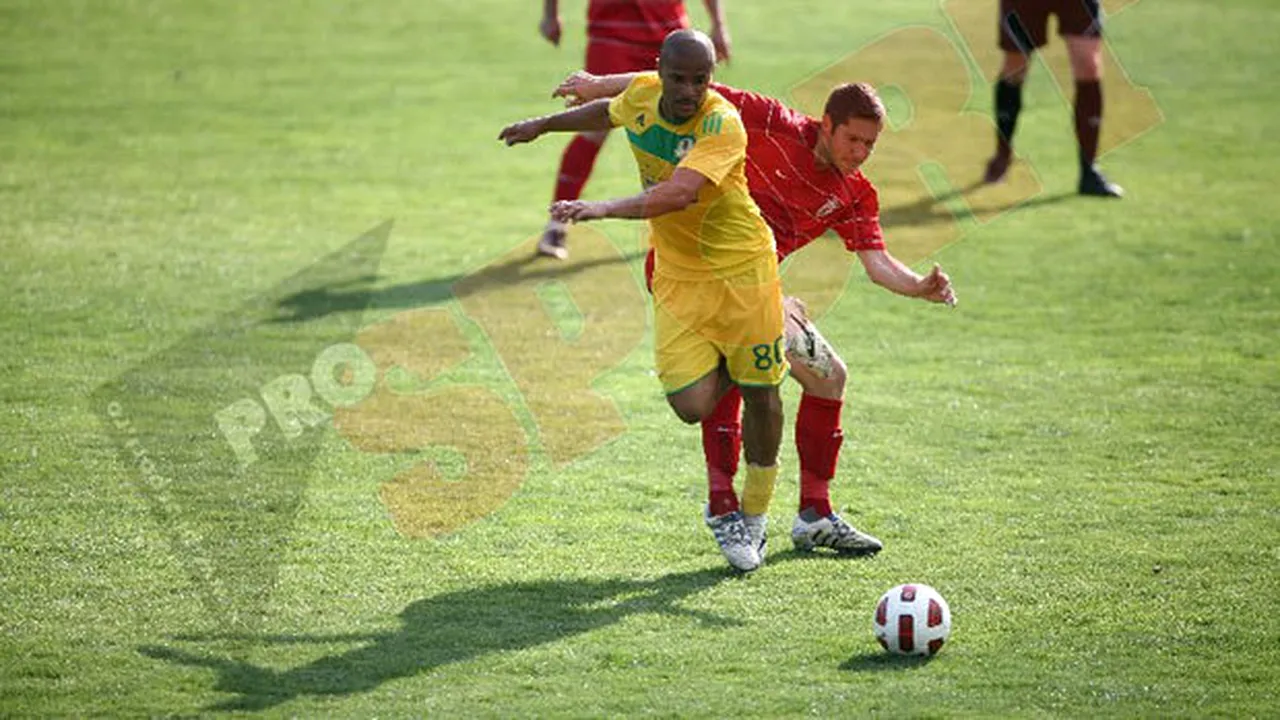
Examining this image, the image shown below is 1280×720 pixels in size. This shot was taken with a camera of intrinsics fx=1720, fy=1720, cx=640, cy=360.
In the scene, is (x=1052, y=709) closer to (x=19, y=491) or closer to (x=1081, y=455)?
(x=1081, y=455)

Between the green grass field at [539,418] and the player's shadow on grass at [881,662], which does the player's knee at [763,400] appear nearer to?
the green grass field at [539,418]

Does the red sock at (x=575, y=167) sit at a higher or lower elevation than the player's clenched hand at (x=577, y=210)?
lower

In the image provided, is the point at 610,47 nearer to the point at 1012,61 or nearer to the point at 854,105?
the point at 1012,61

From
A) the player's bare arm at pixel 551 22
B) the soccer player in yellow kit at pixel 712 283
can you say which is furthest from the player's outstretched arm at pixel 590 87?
the player's bare arm at pixel 551 22

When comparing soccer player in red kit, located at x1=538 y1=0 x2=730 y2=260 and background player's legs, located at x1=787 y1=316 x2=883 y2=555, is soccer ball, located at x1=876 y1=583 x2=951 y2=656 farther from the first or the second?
soccer player in red kit, located at x1=538 y1=0 x2=730 y2=260

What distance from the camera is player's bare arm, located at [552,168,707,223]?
19.1 feet

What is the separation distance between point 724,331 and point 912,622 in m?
1.38

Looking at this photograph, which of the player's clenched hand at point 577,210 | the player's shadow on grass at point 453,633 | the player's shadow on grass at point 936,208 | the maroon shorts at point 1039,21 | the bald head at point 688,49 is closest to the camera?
the player's shadow on grass at point 453,633

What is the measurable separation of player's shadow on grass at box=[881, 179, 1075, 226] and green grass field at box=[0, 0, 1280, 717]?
0.05 metres

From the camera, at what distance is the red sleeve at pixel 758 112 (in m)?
6.68

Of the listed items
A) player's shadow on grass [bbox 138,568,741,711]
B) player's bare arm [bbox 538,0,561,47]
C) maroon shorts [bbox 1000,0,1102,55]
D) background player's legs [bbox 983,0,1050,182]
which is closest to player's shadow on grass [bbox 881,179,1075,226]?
background player's legs [bbox 983,0,1050,182]

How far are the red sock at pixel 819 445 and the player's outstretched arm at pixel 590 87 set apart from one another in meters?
1.44

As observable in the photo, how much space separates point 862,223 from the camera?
6.82 m

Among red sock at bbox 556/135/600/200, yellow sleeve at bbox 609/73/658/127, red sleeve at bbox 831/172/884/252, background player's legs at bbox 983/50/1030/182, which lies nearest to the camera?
yellow sleeve at bbox 609/73/658/127
